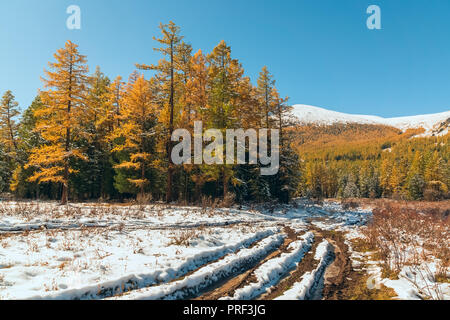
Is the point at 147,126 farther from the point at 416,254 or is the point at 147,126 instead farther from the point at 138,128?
the point at 416,254

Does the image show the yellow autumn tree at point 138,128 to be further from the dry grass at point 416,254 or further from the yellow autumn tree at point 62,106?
the dry grass at point 416,254

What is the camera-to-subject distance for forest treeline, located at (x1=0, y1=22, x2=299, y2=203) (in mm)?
19727

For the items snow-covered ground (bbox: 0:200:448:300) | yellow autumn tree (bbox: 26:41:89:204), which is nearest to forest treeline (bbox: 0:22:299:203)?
yellow autumn tree (bbox: 26:41:89:204)

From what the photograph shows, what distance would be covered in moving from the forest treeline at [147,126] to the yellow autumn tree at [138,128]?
0.32ft

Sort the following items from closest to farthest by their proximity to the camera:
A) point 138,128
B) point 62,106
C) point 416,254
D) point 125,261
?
point 125,261 < point 416,254 < point 62,106 < point 138,128

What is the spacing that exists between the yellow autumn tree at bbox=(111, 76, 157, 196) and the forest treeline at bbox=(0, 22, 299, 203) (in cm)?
10

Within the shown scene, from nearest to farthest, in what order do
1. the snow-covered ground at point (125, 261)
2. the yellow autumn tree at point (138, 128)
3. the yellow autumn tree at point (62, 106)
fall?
the snow-covered ground at point (125, 261), the yellow autumn tree at point (62, 106), the yellow autumn tree at point (138, 128)

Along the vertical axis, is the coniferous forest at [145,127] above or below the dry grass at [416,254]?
above

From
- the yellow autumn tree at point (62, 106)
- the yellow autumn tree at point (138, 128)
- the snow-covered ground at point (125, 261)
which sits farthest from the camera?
the yellow autumn tree at point (138, 128)

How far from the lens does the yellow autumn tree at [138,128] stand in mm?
21953

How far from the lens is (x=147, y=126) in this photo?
24.3 m

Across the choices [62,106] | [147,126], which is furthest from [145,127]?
[62,106]

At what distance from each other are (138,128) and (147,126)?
107 cm

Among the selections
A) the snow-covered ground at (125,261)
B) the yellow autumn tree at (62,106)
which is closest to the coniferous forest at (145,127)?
the yellow autumn tree at (62,106)
